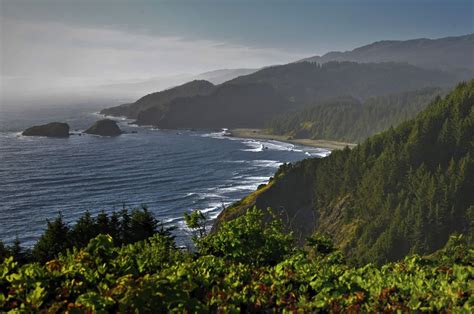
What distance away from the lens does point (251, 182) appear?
13900cm

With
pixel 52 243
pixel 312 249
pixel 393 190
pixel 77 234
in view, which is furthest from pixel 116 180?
pixel 312 249

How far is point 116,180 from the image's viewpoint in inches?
5320

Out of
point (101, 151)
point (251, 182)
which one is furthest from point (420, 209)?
point (101, 151)

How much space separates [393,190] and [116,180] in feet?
286

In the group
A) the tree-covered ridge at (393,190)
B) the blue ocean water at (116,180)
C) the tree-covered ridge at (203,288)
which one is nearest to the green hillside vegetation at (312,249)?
the tree-covered ridge at (203,288)

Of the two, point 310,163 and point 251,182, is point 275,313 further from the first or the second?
point 251,182

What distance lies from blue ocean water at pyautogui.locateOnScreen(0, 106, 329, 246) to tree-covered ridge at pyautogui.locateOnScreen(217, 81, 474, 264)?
21476 mm

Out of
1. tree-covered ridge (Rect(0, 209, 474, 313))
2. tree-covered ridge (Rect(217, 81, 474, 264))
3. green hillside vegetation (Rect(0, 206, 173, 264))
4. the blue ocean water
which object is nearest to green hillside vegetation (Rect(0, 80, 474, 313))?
tree-covered ridge (Rect(0, 209, 474, 313))

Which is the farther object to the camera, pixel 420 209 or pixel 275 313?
pixel 420 209

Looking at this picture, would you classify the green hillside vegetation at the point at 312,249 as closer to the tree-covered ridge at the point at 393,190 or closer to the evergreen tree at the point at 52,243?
the evergreen tree at the point at 52,243

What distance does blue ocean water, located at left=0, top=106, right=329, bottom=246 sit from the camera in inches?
4028

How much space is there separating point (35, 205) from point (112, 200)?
758 inches

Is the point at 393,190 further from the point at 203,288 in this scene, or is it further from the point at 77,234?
the point at 203,288

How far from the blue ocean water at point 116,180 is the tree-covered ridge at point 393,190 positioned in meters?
21.5
